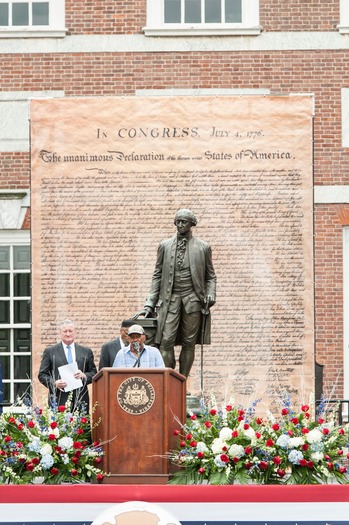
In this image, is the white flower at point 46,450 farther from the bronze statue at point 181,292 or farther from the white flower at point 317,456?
the bronze statue at point 181,292

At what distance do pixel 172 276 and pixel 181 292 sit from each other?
172 millimetres

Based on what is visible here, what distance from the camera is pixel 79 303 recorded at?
614 inches

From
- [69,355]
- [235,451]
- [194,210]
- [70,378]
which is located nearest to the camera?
[235,451]

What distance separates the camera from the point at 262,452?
26.7ft

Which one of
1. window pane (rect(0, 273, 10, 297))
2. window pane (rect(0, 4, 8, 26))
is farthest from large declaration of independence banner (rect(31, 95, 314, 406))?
window pane (rect(0, 4, 8, 26))

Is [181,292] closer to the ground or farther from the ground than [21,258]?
closer to the ground

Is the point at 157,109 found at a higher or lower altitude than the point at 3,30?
lower

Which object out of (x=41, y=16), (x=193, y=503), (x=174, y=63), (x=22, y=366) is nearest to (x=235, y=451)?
(x=193, y=503)

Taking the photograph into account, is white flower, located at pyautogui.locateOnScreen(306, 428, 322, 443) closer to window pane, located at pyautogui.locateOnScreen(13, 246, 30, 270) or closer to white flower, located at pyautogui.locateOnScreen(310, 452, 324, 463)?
white flower, located at pyautogui.locateOnScreen(310, 452, 324, 463)

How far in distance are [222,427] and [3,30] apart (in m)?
11.1

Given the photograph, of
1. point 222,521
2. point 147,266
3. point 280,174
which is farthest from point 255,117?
point 222,521

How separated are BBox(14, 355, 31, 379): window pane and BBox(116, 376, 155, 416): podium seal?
396 inches

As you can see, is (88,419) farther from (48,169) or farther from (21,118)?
(21,118)

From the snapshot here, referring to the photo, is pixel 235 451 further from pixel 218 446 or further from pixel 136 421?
pixel 136 421
